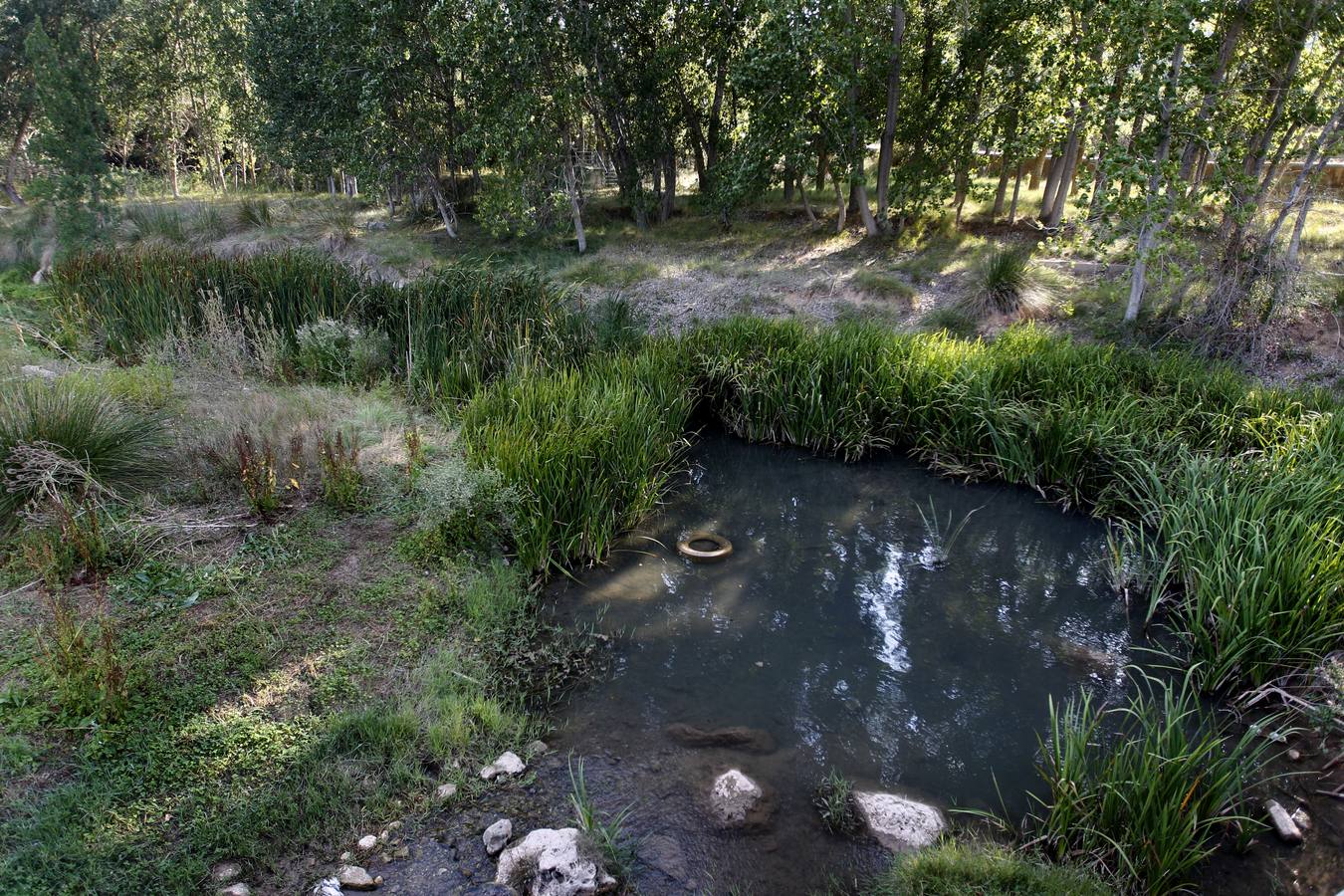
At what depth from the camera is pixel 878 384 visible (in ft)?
25.5

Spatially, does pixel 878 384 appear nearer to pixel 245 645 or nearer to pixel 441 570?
pixel 441 570

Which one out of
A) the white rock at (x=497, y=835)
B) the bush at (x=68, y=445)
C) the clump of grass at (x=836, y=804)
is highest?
the bush at (x=68, y=445)

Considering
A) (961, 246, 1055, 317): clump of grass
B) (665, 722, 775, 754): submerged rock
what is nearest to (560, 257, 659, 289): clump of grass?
(961, 246, 1055, 317): clump of grass

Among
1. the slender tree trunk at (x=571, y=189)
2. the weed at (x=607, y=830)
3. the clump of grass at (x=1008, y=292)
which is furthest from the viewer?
the slender tree trunk at (x=571, y=189)

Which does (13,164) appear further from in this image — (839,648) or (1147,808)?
(1147,808)

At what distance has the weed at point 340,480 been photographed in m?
5.55

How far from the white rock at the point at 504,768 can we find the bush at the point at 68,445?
3280mm

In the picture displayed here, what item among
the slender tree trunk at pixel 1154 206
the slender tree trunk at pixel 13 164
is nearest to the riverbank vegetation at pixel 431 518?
the slender tree trunk at pixel 1154 206

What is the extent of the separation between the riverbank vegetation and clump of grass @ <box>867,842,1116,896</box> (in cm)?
28

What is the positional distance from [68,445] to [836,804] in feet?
17.4

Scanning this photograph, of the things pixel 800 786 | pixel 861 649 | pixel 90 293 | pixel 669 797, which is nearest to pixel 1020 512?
pixel 861 649

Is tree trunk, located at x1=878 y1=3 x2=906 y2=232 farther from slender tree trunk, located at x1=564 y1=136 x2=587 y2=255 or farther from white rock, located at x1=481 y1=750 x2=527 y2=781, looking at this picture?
white rock, located at x1=481 y1=750 x2=527 y2=781

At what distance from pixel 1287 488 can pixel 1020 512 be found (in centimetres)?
195

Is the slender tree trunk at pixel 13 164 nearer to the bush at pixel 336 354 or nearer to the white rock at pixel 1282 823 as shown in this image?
the bush at pixel 336 354
